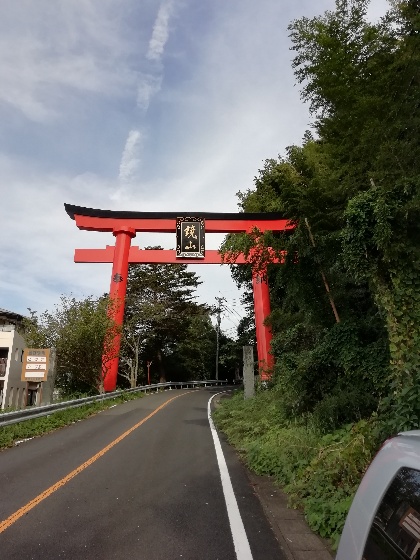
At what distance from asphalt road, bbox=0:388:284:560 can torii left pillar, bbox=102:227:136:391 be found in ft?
41.0

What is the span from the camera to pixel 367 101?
27.1 ft

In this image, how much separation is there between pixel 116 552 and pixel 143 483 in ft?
8.16

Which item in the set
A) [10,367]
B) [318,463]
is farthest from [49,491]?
[10,367]

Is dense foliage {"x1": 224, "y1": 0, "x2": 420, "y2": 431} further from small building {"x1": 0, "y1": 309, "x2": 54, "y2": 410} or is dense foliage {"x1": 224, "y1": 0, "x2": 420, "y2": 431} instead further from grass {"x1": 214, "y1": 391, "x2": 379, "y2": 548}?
small building {"x1": 0, "y1": 309, "x2": 54, "y2": 410}

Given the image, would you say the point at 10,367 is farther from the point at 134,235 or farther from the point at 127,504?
the point at 127,504

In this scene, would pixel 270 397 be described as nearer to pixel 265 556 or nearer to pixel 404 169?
pixel 404 169

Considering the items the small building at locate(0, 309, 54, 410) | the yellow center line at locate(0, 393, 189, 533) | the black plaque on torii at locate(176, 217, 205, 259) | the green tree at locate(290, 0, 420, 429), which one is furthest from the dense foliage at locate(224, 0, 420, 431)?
the small building at locate(0, 309, 54, 410)

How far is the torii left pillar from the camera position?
21828 mm

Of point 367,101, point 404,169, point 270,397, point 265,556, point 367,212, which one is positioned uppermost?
point 367,101

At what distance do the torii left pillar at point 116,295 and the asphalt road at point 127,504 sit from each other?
12483 millimetres

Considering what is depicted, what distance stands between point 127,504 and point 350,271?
5.34 meters

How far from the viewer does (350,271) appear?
291 inches

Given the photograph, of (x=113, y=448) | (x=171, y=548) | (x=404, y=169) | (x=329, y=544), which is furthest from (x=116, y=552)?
(x=404, y=169)

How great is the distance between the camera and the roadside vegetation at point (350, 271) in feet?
18.1
